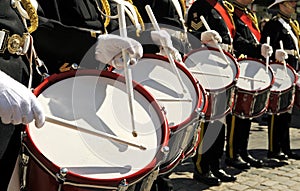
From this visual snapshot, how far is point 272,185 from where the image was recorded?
14.7 feet

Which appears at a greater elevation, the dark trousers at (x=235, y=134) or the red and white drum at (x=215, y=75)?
the red and white drum at (x=215, y=75)

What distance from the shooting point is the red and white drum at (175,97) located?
97.9 inches

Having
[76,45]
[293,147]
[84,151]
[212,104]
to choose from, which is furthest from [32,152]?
[293,147]

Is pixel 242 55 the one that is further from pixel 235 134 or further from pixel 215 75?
pixel 215 75

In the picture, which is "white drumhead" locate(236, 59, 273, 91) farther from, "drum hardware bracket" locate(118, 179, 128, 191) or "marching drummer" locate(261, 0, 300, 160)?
"drum hardware bracket" locate(118, 179, 128, 191)

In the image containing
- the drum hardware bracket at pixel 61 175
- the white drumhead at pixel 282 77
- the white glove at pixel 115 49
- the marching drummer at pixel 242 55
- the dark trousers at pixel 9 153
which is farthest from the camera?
the white drumhead at pixel 282 77

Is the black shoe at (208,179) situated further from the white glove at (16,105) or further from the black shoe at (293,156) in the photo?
the white glove at (16,105)

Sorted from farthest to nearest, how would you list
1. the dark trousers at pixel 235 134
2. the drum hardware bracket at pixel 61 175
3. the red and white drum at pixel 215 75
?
the dark trousers at pixel 235 134 → the red and white drum at pixel 215 75 → the drum hardware bracket at pixel 61 175

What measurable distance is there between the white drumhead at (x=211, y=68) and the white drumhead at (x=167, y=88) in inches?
33.3

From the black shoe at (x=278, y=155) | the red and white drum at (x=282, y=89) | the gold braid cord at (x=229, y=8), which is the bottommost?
the black shoe at (x=278, y=155)

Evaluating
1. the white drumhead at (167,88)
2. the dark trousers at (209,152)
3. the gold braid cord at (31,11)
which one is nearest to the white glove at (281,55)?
the dark trousers at (209,152)

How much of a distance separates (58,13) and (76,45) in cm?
19

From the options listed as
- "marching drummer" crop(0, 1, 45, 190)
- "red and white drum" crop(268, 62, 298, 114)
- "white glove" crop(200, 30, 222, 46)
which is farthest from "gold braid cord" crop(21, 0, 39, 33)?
"red and white drum" crop(268, 62, 298, 114)

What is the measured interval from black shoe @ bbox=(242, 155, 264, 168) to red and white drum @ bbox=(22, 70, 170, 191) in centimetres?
333
